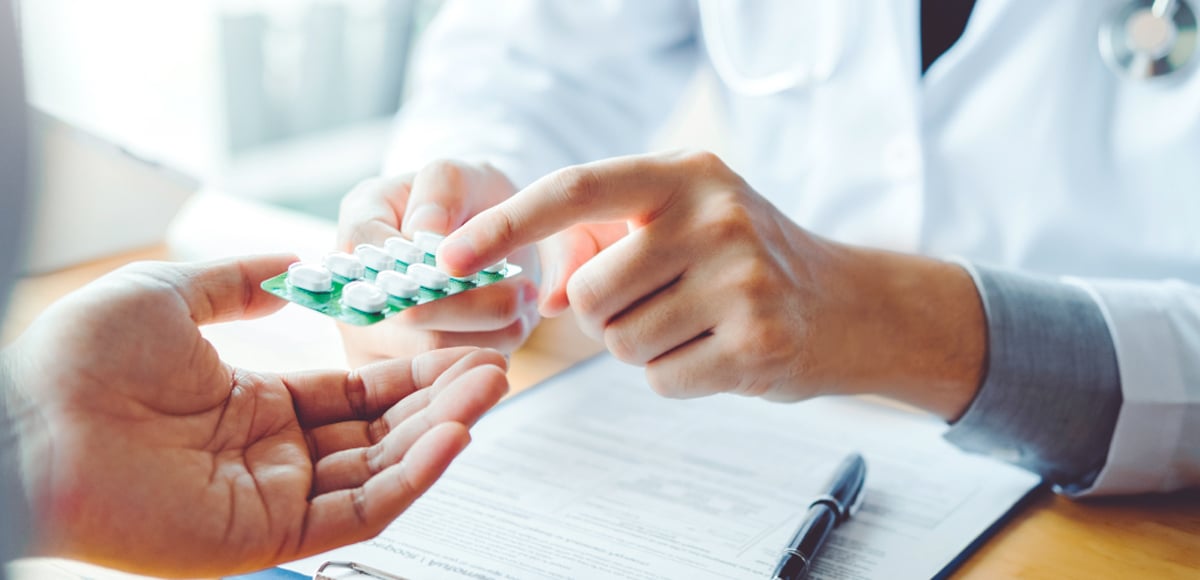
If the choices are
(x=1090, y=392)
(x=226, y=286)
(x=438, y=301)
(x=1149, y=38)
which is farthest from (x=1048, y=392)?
(x=226, y=286)

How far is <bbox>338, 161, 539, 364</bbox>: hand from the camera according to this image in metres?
0.67

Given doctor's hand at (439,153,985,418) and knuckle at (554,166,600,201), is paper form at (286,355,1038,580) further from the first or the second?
knuckle at (554,166,600,201)

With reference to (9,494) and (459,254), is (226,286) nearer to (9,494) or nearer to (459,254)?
(459,254)

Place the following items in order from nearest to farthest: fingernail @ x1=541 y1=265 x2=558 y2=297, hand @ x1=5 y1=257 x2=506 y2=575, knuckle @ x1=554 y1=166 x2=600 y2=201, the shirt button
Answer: hand @ x1=5 y1=257 x2=506 y2=575 < knuckle @ x1=554 y1=166 x2=600 y2=201 < fingernail @ x1=541 y1=265 x2=558 y2=297 < the shirt button

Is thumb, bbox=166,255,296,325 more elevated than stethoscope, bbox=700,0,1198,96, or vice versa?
stethoscope, bbox=700,0,1198,96

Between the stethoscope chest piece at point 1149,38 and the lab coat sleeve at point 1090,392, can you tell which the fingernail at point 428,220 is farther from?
the stethoscope chest piece at point 1149,38

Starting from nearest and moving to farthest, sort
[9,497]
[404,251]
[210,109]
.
A: 1. [9,497]
2. [404,251]
3. [210,109]

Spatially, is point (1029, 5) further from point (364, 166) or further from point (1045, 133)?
point (364, 166)

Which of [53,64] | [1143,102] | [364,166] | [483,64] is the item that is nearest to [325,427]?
[483,64]

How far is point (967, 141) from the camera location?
91 cm

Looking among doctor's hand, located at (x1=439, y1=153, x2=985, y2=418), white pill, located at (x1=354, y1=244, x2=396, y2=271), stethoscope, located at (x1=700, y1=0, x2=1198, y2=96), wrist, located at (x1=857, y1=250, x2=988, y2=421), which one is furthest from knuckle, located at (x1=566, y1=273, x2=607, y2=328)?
stethoscope, located at (x1=700, y1=0, x2=1198, y2=96)

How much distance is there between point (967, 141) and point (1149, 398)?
0.97 ft

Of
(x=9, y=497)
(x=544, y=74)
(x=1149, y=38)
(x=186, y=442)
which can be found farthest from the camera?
(x=544, y=74)

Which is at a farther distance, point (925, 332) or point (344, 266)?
point (925, 332)
